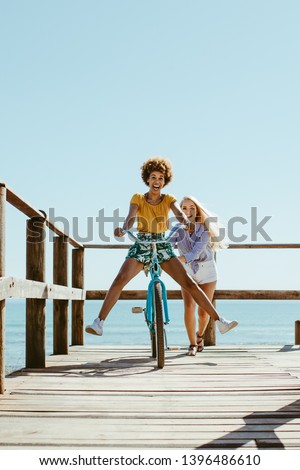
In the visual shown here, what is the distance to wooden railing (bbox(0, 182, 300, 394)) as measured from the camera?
12.9 ft

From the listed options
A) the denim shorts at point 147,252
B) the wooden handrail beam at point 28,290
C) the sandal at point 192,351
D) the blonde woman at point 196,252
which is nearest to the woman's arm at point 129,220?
the denim shorts at point 147,252

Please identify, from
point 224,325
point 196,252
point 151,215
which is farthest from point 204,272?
point 151,215

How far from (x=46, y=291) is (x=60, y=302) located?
4.78 feet

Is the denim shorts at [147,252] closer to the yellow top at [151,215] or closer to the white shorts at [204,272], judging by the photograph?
the yellow top at [151,215]

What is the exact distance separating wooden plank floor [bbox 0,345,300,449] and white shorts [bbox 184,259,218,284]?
2.94ft

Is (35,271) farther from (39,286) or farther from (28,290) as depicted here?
(28,290)

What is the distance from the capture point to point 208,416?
10.9 ft

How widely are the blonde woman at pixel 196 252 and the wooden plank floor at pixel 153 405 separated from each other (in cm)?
57

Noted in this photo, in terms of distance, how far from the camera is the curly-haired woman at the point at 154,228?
528 centimetres

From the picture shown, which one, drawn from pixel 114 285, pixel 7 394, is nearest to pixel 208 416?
pixel 7 394

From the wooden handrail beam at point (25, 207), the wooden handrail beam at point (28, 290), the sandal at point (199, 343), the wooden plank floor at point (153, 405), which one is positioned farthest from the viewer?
the sandal at point (199, 343)

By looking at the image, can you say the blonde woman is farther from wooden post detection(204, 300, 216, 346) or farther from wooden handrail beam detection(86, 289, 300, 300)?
wooden post detection(204, 300, 216, 346)

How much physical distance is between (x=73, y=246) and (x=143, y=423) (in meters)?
4.36

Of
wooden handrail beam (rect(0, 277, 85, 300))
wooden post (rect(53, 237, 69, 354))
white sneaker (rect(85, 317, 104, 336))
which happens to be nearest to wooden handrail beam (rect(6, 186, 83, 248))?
wooden post (rect(53, 237, 69, 354))
